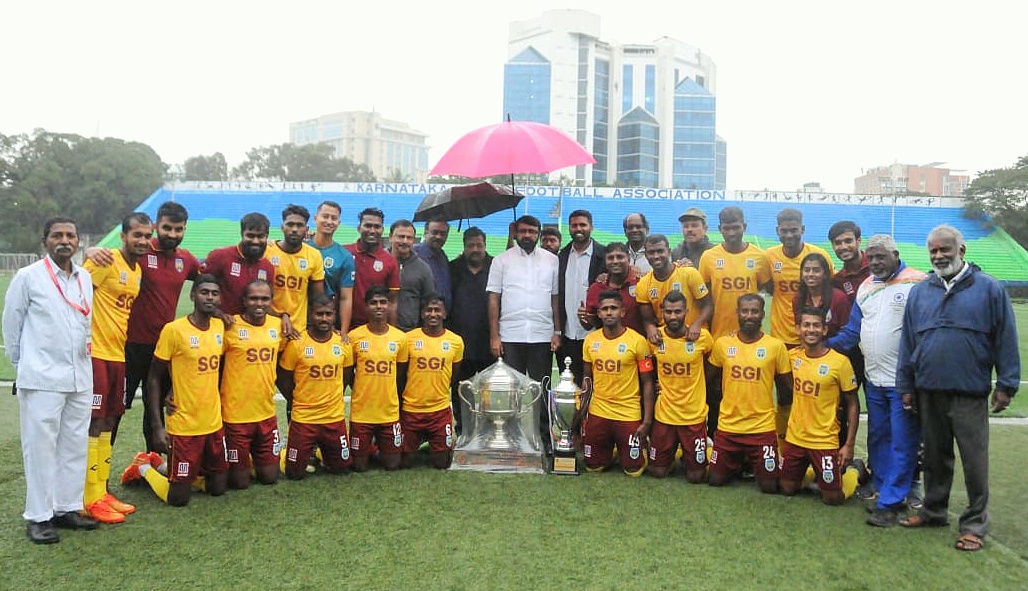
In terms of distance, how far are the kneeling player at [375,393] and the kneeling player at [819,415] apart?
2675 millimetres

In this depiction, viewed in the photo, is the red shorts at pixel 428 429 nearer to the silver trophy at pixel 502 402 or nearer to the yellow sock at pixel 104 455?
the silver trophy at pixel 502 402

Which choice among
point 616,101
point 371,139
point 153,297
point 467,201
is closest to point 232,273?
point 153,297

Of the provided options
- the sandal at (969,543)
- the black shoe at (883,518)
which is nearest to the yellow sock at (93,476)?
the black shoe at (883,518)

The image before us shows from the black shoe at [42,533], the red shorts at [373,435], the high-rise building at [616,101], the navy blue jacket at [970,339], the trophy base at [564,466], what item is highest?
the high-rise building at [616,101]

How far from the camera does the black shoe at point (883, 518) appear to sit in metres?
4.41

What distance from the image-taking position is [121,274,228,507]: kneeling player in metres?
4.61

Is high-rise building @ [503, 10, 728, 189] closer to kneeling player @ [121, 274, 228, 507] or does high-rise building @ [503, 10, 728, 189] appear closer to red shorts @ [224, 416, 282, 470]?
red shorts @ [224, 416, 282, 470]

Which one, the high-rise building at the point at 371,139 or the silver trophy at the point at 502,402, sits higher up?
the high-rise building at the point at 371,139

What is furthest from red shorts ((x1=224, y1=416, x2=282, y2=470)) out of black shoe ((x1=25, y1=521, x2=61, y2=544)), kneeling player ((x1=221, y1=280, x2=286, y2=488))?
black shoe ((x1=25, y1=521, x2=61, y2=544))

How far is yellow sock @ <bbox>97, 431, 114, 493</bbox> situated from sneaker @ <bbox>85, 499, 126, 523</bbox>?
11cm

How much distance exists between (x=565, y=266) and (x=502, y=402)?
4.19ft

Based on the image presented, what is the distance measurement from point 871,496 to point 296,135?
126581 mm

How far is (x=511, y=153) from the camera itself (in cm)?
587

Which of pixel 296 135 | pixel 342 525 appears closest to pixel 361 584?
pixel 342 525
